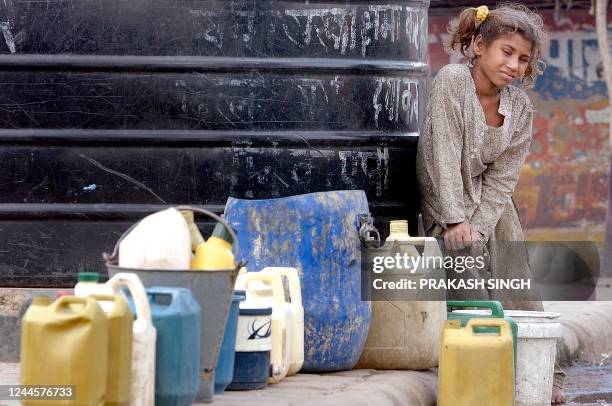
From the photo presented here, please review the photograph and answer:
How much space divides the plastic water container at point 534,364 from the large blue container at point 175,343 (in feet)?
6.65

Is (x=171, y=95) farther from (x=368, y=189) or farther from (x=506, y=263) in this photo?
(x=506, y=263)

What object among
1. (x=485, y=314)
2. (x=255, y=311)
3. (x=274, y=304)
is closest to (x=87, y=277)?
(x=255, y=311)

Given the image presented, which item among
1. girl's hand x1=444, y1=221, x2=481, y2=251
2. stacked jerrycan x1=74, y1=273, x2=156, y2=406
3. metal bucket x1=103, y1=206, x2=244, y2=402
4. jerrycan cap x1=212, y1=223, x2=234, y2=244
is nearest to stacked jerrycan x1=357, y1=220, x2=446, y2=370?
girl's hand x1=444, y1=221, x2=481, y2=251

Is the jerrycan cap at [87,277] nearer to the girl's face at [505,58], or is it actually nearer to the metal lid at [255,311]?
the metal lid at [255,311]

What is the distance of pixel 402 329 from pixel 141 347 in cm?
210

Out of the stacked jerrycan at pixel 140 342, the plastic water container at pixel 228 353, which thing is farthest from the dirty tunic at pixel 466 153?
the stacked jerrycan at pixel 140 342

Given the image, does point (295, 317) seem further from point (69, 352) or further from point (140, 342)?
point (69, 352)

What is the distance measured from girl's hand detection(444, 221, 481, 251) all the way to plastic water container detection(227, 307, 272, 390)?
170 cm

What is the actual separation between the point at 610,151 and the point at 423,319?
34.9ft

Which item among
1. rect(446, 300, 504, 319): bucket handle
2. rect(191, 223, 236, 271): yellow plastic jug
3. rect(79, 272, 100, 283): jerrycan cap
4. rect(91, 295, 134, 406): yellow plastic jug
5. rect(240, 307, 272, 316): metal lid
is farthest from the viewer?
rect(446, 300, 504, 319): bucket handle

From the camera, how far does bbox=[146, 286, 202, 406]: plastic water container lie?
A: 137 inches

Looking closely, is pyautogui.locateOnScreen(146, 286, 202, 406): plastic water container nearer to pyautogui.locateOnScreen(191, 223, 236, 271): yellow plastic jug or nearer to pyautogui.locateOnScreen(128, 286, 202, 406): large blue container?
pyautogui.locateOnScreen(128, 286, 202, 406): large blue container

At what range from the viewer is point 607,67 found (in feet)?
45.8

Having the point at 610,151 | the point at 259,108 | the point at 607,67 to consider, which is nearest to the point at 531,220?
the point at 610,151
